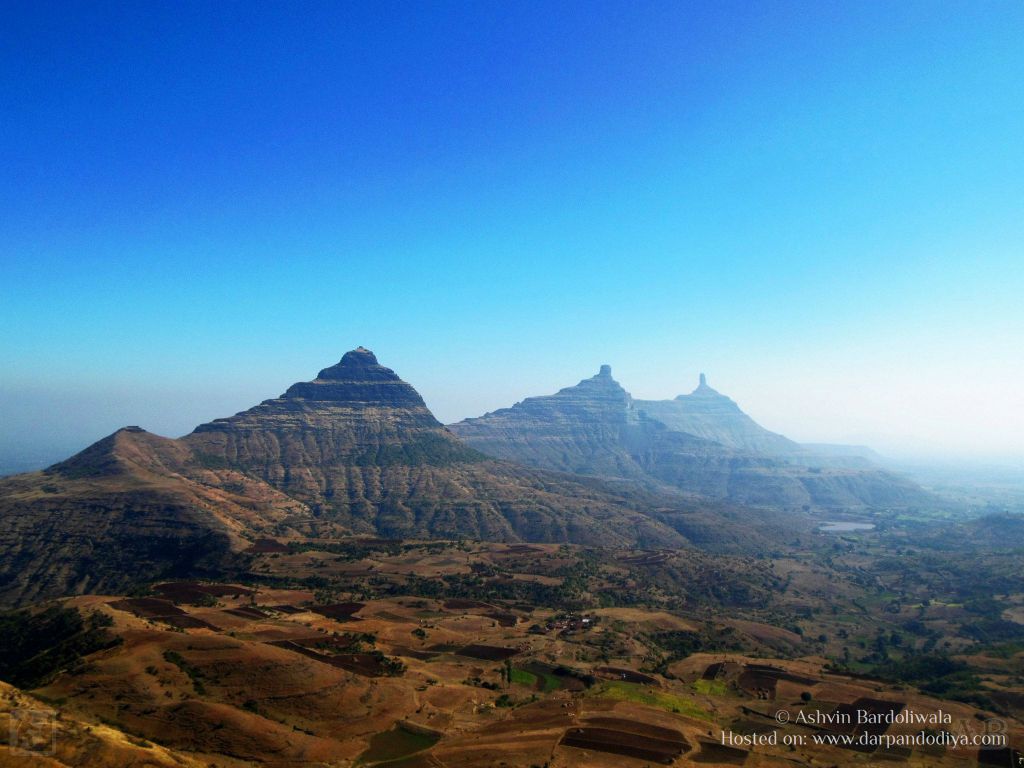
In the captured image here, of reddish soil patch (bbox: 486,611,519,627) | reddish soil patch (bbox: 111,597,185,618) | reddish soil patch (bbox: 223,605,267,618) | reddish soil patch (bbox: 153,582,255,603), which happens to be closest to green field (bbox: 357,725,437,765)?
reddish soil patch (bbox: 223,605,267,618)

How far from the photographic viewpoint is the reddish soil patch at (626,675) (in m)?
104

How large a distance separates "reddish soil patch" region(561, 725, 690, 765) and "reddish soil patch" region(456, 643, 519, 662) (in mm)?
34419

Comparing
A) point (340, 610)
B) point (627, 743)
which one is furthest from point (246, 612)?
point (627, 743)

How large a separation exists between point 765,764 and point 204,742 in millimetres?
65706

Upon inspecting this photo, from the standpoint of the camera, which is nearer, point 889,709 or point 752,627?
point 889,709

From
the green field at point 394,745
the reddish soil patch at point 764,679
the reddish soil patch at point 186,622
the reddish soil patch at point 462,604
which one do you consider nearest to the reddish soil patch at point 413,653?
the green field at point 394,745

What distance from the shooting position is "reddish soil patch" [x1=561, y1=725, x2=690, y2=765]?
74438mm

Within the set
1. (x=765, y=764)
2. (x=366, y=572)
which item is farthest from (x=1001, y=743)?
(x=366, y=572)

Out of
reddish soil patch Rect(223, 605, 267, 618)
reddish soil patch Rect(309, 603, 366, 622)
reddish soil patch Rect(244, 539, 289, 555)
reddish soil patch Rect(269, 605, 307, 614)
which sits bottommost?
reddish soil patch Rect(309, 603, 366, 622)

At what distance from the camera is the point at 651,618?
15362 cm

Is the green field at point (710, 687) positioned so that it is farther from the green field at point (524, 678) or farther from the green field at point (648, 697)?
the green field at point (524, 678)

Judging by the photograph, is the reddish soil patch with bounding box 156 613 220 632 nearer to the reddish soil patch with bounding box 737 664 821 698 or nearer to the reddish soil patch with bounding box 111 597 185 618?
the reddish soil patch with bounding box 111 597 185 618

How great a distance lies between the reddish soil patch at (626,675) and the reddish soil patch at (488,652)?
17172mm

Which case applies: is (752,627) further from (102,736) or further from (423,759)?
(102,736)
